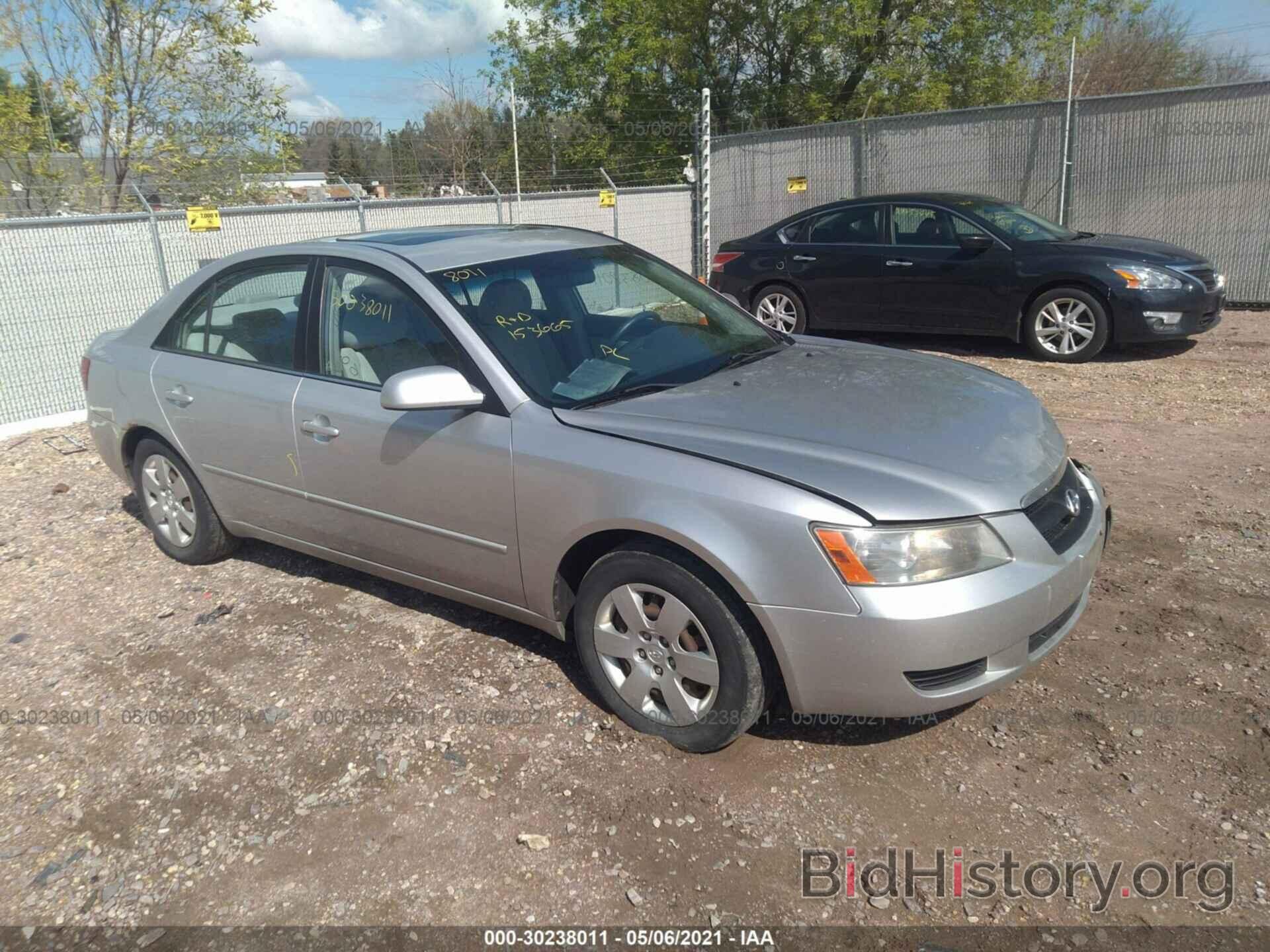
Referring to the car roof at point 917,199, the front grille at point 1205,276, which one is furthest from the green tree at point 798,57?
the front grille at point 1205,276

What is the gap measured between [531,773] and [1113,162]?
11756 millimetres

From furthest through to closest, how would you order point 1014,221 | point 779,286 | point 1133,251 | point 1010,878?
point 779,286
point 1014,221
point 1133,251
point 1010,878

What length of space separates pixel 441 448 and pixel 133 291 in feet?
22.9

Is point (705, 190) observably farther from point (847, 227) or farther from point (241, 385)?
point (241, 385)

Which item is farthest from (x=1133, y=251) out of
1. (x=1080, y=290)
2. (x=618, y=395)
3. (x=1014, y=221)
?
(x=618, y=395)

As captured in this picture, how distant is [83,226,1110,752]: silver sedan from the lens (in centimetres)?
273

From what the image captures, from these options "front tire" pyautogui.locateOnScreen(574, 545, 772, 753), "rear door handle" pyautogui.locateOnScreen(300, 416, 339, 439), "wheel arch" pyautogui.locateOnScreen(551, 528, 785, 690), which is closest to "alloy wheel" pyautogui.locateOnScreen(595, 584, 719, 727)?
"front tire" pyautogui.locateOnScreen(574, 545, 772, 753)

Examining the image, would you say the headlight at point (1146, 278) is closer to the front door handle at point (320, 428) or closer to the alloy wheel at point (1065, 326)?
the alloy wheel at point (1065, 326)

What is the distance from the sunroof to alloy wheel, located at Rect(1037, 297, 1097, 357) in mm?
5956

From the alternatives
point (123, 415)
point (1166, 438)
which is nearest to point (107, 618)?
point (123, 415)

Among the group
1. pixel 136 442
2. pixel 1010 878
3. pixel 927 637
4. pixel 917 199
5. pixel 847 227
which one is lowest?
pixel 1010 878

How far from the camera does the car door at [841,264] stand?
9406 millimetres

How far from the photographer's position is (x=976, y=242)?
28.7ft

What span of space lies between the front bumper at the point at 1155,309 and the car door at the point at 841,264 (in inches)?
86.7
